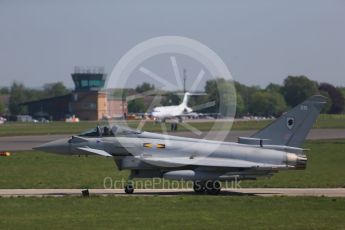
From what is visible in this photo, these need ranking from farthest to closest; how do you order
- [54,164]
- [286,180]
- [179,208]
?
[54,164], [286,180], [179,208]

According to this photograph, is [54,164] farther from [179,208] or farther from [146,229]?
[146,229]

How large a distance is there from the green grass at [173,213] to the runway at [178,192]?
5.71ft

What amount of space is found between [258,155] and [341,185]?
14.8 ft

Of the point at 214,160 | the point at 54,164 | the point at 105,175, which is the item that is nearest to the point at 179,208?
the point at 214,160

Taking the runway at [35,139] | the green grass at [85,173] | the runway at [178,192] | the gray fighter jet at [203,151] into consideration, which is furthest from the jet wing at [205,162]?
the runway at [35,139]

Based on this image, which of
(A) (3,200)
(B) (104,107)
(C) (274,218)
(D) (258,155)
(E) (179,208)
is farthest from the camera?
(B) (104,107)

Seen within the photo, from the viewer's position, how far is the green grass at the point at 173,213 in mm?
16453

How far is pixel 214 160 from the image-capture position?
2369 cm

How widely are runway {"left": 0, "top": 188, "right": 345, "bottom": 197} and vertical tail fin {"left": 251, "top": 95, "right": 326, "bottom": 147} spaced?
1.71 m

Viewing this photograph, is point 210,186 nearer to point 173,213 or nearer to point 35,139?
point 173,213

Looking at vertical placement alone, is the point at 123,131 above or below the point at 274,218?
above

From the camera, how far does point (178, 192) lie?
2434cm

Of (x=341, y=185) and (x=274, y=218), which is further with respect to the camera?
(x=341, y=185)

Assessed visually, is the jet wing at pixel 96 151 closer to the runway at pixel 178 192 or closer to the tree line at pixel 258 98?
the runway at pixel 178 192
